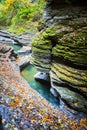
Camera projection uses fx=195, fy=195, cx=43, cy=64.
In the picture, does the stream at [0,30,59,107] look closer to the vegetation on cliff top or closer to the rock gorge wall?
the rock gorge wall

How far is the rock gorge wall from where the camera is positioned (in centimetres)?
1476

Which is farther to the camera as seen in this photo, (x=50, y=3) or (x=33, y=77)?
(x=33, y=77)

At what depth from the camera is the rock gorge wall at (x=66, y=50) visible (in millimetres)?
14758

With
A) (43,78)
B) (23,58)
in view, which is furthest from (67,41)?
(23,58)

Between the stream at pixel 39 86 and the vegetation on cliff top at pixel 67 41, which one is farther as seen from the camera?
the stream at pixel 39 86

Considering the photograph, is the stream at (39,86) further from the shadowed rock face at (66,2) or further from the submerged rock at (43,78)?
the shadowed rock face at (66,2)

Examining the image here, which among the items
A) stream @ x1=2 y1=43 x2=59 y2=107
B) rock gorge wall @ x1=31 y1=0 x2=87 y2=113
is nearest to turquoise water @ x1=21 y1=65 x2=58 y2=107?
stream @ x1=2 y1=43 x2=59 y2=107

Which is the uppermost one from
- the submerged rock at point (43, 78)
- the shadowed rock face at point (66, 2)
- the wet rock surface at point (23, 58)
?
the shadowed rock face at point (66, 2)

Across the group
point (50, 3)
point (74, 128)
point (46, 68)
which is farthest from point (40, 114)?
point (50, 3)

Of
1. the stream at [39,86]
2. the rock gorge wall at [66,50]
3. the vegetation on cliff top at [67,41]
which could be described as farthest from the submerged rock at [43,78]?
the vegetation on cliff top at [67,41]

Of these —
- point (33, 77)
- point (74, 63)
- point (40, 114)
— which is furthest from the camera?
point (33, 77)

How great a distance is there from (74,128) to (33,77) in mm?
13285

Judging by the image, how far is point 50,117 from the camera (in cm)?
1206

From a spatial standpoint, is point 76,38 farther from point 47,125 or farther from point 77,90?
point 47,125
